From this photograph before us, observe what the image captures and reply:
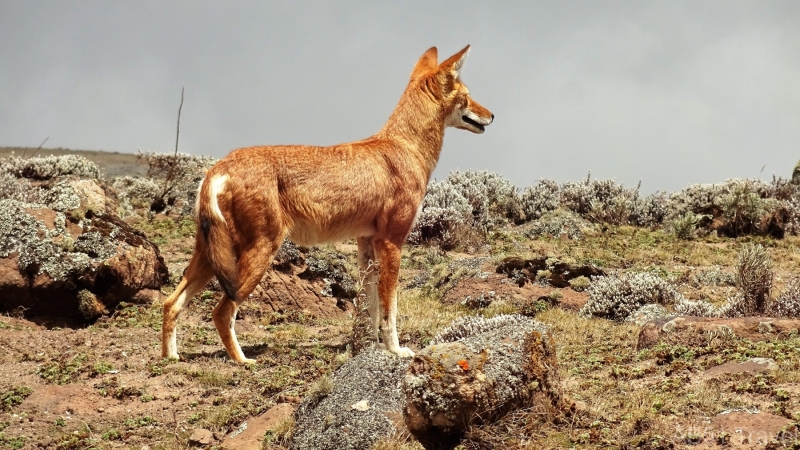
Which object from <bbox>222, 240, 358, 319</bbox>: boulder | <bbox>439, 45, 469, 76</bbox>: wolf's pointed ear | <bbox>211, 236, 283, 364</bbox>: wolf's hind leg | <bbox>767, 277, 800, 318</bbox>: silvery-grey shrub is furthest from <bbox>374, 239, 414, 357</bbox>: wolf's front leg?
<bbox>767, 277, 800, 318</bbox>: silvery-grey shrub

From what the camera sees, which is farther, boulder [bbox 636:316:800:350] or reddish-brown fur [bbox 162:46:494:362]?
boulder [bbox 636:316:800:350]

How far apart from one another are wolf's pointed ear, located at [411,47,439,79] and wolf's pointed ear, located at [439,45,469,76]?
0.22 metres

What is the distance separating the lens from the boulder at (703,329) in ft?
28.4

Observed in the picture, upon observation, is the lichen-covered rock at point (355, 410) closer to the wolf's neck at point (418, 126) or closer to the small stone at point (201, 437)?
the small stone at point (201, 437)

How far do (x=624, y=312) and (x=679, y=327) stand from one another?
2813 mm

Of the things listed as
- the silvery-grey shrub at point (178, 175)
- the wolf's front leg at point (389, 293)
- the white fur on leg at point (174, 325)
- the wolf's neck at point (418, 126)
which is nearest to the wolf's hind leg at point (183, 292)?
the white fur on leg at point (174, 325)

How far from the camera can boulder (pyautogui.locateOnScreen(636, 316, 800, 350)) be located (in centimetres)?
866

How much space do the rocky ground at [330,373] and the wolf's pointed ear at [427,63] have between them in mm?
2869

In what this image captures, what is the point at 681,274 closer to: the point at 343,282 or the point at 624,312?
the point at 624,312

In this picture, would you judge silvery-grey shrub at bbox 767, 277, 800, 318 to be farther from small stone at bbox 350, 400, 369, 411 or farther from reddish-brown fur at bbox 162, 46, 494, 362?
small stone at bbox 350, 400, 369, 411

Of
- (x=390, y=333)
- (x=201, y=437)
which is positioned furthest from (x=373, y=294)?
(x=201, y=437)

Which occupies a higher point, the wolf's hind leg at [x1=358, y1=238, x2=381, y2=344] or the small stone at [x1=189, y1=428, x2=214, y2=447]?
the wolf's hind leg at [x1=358, y1=238, x2=381, y2=344]

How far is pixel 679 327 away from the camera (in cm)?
884

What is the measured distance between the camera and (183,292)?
28.2 ft
